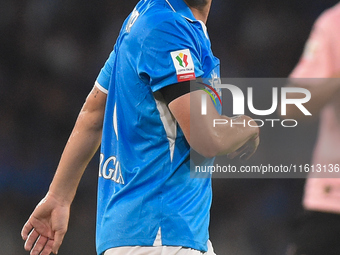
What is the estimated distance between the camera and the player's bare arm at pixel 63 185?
4.60ft

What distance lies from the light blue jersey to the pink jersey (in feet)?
0.86

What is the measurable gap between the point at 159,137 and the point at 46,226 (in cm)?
52

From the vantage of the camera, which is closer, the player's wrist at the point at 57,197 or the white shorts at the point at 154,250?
the white shorts at the point at 154,250

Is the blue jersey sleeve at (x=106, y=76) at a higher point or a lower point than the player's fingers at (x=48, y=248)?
higher

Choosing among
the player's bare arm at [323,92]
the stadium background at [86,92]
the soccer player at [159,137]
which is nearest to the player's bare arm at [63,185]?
the soccer player at [159,137]

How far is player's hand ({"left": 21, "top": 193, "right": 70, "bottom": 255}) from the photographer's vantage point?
4.59 feet

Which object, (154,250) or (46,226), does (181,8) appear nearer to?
(154,250)

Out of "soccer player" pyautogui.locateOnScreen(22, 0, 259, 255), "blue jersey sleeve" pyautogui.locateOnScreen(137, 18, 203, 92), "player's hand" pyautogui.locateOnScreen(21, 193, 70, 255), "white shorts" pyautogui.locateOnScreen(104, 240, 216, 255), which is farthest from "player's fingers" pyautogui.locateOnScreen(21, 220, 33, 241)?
"blue jersey sleeve" pyautogui.locateOnScreen(137, 18, 203, 92)

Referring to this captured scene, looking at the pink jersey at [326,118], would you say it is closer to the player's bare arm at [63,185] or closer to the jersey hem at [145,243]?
the jersey hem at [145,243]

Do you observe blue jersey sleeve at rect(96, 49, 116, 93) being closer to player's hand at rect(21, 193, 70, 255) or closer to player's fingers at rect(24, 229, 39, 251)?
player's hand at rect(21, 193, 70, 255)

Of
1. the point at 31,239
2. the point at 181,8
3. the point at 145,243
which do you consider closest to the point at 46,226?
the point at 31,239

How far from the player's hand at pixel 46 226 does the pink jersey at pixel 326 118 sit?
0.73 metres

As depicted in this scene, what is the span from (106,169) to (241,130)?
0.38 metres

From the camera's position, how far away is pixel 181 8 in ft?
3.99
